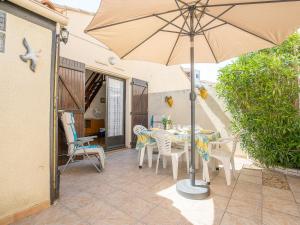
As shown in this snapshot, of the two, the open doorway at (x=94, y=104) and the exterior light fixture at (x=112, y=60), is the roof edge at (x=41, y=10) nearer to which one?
the exterior light fixture at (x=112, y=60)

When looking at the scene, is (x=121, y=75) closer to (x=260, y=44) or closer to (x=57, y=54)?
(x=57, y=54)

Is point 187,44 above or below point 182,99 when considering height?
above

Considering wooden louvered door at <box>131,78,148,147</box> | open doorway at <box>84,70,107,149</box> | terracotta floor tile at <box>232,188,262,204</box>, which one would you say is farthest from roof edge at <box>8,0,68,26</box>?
open doorway at <box>84,70,107,149</box>

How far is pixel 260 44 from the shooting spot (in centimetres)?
243

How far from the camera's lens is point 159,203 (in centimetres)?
231

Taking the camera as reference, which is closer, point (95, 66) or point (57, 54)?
point (57, 54)

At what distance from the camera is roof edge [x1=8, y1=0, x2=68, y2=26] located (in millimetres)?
1834

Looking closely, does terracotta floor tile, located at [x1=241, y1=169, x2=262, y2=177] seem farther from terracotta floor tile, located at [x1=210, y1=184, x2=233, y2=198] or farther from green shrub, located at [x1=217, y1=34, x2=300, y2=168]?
terracotta floor tile, located at [x1=210, y1=184, x2=233, y2=198]

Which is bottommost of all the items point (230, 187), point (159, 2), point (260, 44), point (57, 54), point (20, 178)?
point (230, 187)

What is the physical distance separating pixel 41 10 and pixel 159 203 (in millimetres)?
2655

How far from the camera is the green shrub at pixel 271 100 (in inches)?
135

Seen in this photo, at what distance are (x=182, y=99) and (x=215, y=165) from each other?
3.02 metres

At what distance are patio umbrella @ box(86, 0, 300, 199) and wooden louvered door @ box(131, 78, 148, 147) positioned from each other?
118 inches

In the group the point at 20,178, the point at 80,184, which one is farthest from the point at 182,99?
the point at 20,178
